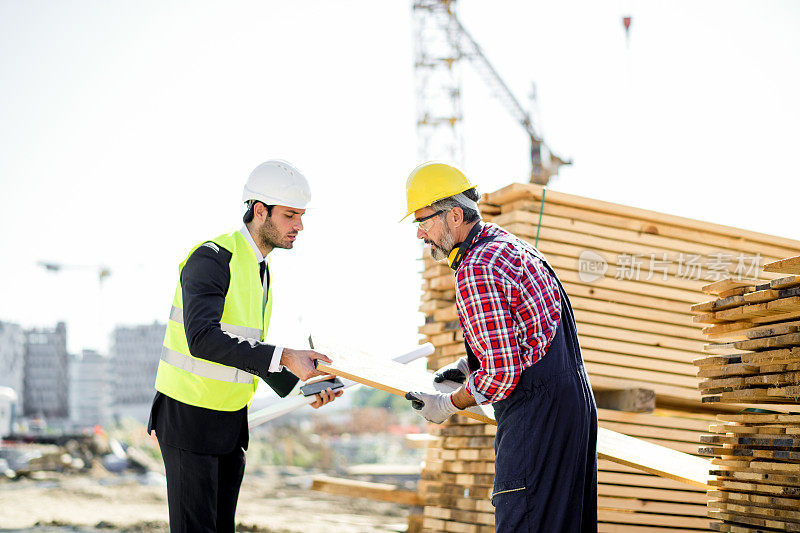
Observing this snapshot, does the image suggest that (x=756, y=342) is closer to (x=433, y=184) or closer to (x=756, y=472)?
(x=756, y=472)

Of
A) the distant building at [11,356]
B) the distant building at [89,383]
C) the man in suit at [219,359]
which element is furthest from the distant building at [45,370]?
the man in suit at [219,359]

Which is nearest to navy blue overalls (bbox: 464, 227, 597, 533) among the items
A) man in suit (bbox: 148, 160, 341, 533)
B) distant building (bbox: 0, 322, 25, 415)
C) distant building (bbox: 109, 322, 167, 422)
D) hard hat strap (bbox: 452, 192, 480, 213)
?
hard hat strap (bbox: 452, 192, 480, 213)

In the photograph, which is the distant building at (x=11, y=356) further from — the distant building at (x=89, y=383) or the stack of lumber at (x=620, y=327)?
the stack of lumber at (x=620, y=327)

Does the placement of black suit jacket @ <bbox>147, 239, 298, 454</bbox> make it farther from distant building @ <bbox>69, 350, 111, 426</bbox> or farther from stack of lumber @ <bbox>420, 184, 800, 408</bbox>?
distant building @ <bbox>69, 350, 111, 426</bbox>

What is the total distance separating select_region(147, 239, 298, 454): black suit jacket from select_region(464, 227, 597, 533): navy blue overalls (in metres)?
1.12

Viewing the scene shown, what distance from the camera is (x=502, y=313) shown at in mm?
3107

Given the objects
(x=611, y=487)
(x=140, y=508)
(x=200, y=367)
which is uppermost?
(x=200, y=367)

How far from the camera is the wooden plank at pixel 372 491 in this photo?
6980 mm

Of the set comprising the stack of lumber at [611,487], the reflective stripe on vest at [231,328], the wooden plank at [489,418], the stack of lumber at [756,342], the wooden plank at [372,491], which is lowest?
the wooden plank at [372,491]

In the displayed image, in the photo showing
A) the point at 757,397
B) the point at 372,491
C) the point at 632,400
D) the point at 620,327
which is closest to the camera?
the point at 757,397

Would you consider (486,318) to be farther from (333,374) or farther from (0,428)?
(0,428)

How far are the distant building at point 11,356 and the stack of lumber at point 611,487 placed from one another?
141 ft

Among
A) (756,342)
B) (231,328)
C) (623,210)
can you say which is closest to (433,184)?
(231,328)

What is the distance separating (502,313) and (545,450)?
1.84 ft
